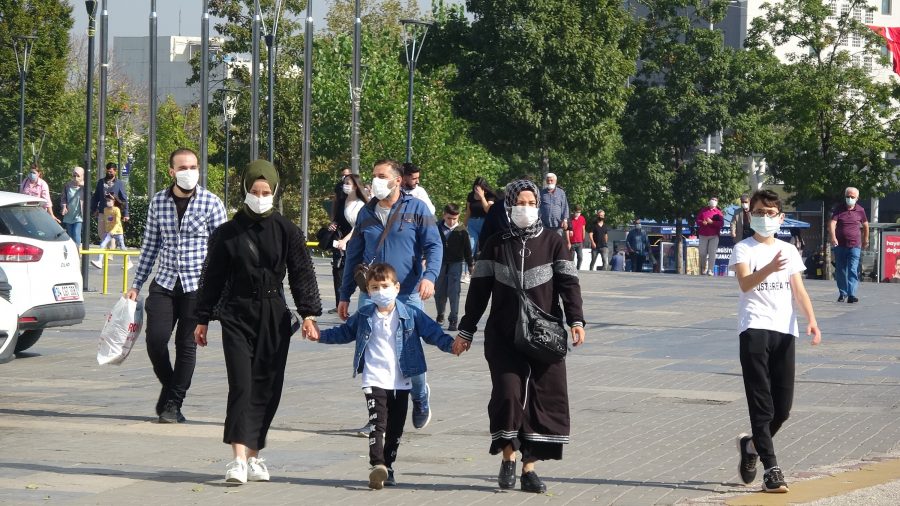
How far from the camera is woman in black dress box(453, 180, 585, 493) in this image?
25.3 feet

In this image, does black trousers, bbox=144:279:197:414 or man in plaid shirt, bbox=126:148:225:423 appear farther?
black trousers, bbox=144:279:197:414

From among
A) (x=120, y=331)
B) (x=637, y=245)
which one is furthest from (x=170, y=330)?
(x=637, y=245)

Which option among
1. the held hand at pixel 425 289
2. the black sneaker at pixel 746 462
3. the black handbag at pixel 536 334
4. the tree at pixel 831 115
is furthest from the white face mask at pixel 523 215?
the tree at pixel 831 115

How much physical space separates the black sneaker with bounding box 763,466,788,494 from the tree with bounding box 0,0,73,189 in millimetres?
53750

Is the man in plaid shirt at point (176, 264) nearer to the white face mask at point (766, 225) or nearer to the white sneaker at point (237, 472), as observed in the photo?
the white sneaker at point (237, 472)

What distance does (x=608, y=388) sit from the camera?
12.7 metres

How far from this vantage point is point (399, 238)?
30.9 ft

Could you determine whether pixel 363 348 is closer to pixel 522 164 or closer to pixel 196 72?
pixel 522 164

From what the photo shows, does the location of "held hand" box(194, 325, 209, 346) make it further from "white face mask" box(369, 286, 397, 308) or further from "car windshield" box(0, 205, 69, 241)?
"car windshield" box(0, 205, 69, 241)

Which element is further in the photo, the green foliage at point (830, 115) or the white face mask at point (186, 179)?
the green foliage at point (830, 115)

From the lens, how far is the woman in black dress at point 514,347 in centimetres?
770

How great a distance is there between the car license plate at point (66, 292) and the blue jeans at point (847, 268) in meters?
13.0

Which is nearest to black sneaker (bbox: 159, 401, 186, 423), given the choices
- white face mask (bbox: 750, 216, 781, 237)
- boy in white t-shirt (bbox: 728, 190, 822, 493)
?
boy in white t-shirt (bbox: 728, 190, 822, 493)

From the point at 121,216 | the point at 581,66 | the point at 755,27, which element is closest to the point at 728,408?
the point at 121,216
